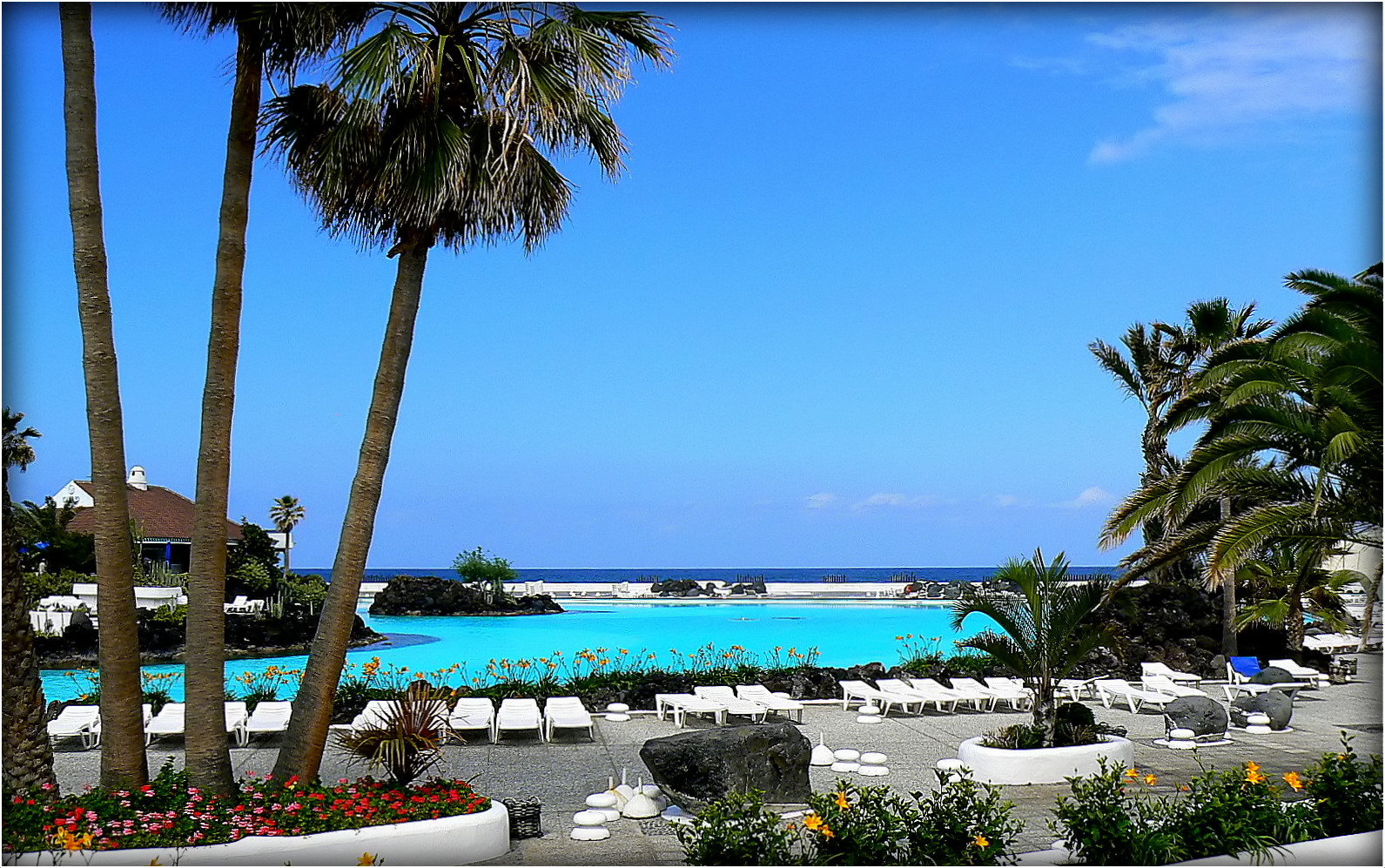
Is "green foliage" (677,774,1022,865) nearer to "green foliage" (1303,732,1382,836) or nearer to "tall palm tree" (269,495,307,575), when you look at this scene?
"green foliage" (1303,732,1382,836)

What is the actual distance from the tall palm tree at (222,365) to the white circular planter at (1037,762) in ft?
22.1

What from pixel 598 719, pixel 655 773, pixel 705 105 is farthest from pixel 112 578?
pixel 705 105

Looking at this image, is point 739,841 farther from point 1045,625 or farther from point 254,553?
point 254,553

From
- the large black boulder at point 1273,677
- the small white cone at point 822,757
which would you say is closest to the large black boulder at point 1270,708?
the large black boulder at point 1273,677

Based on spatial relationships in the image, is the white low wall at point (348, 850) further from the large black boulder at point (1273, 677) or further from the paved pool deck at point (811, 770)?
the large black boulder at point (1273, 677)

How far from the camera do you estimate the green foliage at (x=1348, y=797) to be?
6828 mm

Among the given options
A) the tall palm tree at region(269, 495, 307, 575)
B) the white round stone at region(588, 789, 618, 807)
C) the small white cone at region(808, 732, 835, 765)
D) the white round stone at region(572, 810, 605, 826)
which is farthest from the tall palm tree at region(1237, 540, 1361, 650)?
the tall palm tree at region(269, 495, 307, 575)

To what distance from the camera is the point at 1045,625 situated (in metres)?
10.6

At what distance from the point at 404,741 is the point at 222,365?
9.82 ft

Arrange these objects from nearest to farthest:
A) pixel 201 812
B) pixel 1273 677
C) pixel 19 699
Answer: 1. pixel 201 812
2. pixel 19 699
3. pixel 1273 677

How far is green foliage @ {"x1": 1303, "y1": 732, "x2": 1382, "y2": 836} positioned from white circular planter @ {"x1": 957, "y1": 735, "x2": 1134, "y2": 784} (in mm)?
3087

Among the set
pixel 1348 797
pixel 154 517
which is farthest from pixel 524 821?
pixel 154 517

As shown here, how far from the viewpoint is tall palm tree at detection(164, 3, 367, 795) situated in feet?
24.6

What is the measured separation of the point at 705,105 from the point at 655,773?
15.2 m
